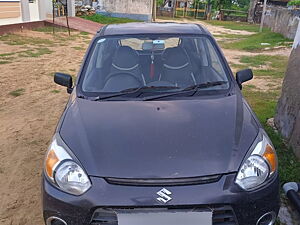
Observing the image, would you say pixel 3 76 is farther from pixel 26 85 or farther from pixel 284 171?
pixel 284 171

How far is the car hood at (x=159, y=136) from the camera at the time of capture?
2.08 meters

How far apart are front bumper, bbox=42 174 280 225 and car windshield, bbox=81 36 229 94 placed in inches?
45.3

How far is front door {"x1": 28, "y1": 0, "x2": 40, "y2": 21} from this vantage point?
1510 cm

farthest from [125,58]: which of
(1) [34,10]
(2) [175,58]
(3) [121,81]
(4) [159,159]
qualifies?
(1) [34,10]

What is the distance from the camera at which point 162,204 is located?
1965 millimetres

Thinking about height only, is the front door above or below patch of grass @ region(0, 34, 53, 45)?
above

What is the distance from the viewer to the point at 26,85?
6.98 m

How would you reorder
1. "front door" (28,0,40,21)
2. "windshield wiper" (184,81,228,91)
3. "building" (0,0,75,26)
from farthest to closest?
"front door" (28,0,40,21), "building" (0,0,75,26), "windshield wiper" (184,81,228,91)

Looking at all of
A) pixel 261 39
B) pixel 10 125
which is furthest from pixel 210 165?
pixel 261 39

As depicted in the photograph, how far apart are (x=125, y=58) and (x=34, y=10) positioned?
13.8 meters

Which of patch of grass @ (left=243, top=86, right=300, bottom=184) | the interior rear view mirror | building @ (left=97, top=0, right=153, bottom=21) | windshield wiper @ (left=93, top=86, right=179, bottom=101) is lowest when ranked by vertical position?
patch of grass @ (left=243, top=86, right=300, bottom=184)

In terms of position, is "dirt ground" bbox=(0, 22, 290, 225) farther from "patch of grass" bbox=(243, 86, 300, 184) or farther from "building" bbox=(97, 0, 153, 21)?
"building" bbox=(97, 0, 153, 21)

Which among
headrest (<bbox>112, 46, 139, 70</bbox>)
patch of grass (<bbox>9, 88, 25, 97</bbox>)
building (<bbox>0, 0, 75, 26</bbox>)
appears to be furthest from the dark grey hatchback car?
building (<bbox>0, 0, 75, 26</bbox>)

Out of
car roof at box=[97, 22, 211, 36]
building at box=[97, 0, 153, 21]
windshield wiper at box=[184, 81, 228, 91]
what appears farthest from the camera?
building at box=[97, 0, 153, 21]
